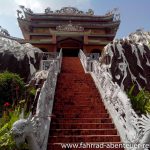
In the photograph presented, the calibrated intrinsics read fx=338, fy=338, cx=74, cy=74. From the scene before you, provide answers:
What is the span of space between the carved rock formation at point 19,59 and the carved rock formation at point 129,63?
3.56 meters

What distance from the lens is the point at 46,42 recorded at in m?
→ 25.8

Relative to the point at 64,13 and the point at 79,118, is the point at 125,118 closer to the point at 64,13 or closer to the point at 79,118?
the point at 79,118

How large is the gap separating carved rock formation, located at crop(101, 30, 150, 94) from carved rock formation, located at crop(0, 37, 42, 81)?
3.56m

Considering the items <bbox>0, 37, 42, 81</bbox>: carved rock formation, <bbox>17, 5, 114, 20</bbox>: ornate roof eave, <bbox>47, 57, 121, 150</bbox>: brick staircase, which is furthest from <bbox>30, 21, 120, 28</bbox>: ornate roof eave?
<bbox>47, 57, 121, 150</bbox>: brick staircase

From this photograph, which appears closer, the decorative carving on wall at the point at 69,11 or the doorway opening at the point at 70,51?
the doorway opening at the point at 70,51

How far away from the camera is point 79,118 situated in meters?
8.30

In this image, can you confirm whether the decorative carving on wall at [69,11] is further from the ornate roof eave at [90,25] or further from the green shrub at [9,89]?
the green shrub at [9,89]

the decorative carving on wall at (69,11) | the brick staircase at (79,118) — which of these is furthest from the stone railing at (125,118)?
the decorative carving on wall at (69,11)

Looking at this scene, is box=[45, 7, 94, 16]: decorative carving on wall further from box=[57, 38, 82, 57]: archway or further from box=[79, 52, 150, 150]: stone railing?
box=[79, 52, 150, 150]: stone railing

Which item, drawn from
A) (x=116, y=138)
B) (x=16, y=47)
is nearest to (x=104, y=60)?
(x=16, y=47)

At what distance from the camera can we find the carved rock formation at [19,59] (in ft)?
54.4

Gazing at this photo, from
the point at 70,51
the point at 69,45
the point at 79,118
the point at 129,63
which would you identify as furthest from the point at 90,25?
the point at 79,118

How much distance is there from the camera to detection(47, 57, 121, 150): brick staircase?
23.7ft

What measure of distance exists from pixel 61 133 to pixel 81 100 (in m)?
2.33
